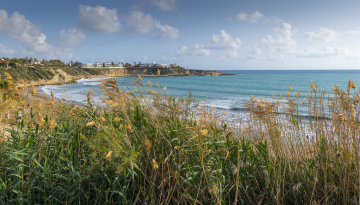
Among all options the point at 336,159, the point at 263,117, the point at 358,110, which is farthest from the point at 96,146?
the point at 358,110

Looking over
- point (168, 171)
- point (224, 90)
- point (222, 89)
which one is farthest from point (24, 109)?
point (222, 89)

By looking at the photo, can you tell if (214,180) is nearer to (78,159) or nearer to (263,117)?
(263,117)

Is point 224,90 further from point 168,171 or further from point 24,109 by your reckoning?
point 168,171

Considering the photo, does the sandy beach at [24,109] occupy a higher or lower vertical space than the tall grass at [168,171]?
higher

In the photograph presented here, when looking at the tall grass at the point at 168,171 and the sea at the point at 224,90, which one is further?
the sea at the point at 224,90

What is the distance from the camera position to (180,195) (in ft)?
6.86

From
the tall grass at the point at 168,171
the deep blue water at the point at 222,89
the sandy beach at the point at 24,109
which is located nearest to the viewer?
the tall grass at the point at 168,171

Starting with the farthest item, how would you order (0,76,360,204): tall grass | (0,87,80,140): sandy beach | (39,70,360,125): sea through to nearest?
(39,70,360,125): sea
(0,87,80,140): sandy beach
(0,76,360,204): tall grass

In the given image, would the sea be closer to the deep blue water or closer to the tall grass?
the deep blue water

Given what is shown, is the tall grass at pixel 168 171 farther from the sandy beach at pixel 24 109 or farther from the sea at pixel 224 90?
the sandy beach at pixel 24 109

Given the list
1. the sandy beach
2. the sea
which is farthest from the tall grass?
the sandy beach

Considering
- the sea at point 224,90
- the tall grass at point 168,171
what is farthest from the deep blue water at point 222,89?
the tall grass at point 168,171

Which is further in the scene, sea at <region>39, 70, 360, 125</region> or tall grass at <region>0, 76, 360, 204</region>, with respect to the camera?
sea at <region>39, 70, 360, 125</region>

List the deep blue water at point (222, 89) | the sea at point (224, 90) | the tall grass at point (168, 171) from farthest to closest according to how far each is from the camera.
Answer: the deep blue water at point (222, 89)
the sea at point (224, 90)
the tall grass at point (168, 171)
